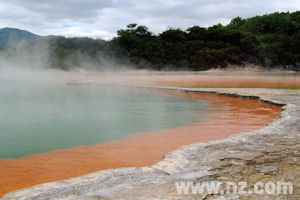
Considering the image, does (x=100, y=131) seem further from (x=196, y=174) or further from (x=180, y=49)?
(x=180, y=49)

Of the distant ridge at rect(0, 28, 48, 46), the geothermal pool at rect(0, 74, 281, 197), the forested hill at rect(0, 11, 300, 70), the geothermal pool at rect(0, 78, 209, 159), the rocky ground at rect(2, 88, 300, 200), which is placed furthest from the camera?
the distant ridge at rect(0, 28, 48, 46)

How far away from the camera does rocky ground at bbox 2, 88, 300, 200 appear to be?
2422 millimetres

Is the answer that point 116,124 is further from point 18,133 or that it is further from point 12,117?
point 12,117

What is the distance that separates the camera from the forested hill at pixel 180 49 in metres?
36.2

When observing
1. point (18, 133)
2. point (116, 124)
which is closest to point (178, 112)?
point (116, 124)

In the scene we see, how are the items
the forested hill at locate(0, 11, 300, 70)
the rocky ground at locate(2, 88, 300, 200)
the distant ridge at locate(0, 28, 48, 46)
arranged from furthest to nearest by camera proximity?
the distant ridge at locate(0, 28, 48, 46)
the forested hill at locate(0, 11, 300, 70)
the rocky ground at locate(2, 88, 300, 200)

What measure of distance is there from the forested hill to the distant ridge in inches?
183

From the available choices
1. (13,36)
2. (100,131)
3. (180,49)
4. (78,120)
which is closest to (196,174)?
(100,131)

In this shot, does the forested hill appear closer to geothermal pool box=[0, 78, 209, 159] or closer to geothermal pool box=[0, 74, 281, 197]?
geothermal pool box=[0, 78, 209, 159]

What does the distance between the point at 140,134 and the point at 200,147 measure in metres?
1.79

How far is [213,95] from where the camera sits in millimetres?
11195

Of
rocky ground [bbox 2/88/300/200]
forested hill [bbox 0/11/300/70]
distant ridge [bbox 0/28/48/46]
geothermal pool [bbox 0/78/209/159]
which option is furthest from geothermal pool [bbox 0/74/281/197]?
distant ridge [bbox 0/28/48/46]

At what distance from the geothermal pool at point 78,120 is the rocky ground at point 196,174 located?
1908 millimetres

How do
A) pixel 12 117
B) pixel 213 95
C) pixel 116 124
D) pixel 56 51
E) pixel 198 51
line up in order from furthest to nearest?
pixel 198 51, pixel 56 51, pixel 213 95, pixel 12 117, pixel 116 124
